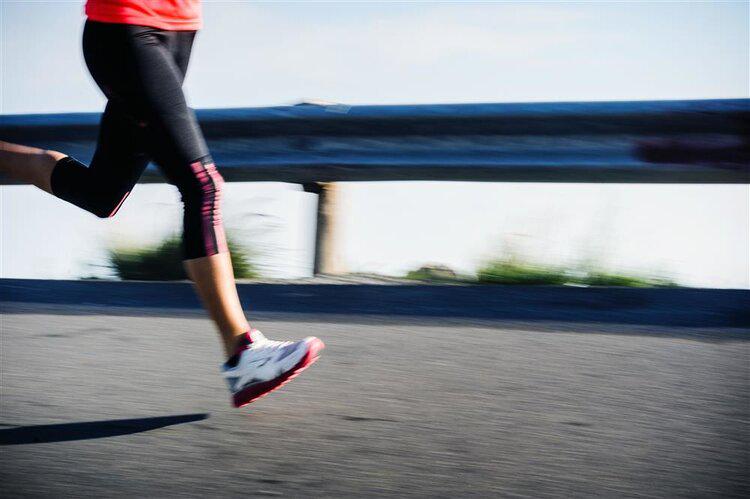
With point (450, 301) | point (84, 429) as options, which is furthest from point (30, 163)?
point (450, 301)

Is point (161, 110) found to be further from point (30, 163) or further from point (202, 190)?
point (30, 163)

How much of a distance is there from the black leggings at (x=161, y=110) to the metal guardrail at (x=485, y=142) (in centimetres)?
204

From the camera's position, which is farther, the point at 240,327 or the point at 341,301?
the point at 341,301

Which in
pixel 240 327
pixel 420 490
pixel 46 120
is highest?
pixel 46 120

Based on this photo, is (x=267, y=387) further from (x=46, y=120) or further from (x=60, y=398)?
(x=46, y=120)

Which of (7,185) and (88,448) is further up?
(7,185)

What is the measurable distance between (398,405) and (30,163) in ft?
5.38

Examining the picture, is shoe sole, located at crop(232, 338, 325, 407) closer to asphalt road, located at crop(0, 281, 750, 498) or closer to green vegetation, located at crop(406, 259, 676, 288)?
asphalt road, located at crop(0, 281, 750, 498)

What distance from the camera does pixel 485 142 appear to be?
16.3 feet

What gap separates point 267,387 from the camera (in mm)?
2850

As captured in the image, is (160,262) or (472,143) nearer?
(472,143)

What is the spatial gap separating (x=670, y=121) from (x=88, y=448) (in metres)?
3.35

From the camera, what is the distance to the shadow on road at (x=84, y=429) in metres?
2.67

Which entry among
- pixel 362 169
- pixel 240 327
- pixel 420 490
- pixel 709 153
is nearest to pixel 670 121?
pixel 709 153
